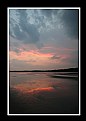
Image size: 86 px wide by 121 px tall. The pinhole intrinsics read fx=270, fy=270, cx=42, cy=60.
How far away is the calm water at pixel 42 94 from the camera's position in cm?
344

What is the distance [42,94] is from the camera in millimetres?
3457

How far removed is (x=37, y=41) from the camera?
346cm

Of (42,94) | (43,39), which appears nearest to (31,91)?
(42,94)

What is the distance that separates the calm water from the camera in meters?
3.44

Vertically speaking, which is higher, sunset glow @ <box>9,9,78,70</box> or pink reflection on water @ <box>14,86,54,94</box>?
sunset glow @ <box>9,9,78,70</box>

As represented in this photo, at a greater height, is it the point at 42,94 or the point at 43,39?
the point at 43,39

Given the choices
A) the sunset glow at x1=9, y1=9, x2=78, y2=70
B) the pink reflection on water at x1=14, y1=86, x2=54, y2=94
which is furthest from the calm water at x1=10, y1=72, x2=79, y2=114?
the sunset glow at x1=9, y1=9, x2=78, y2=70

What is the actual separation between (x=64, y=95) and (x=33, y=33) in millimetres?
889

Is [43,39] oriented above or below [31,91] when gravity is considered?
above

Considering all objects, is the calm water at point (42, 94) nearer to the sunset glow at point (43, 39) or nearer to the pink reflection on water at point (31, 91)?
the pink reflection on water at point (31, 91)

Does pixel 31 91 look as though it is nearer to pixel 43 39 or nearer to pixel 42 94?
pixel 42 94

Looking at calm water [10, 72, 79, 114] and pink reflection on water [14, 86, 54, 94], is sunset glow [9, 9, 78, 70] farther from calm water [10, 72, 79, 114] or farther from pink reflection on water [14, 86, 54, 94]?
pink reflection on water [14, 86, 54, 94]

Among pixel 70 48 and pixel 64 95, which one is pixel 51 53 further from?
pixel 64 95
